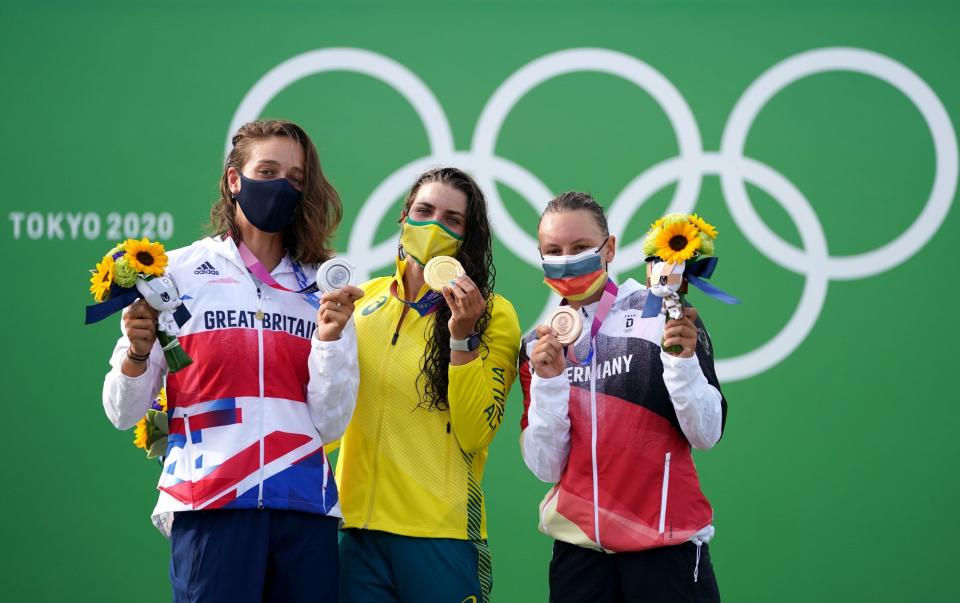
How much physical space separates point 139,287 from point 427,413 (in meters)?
0.87

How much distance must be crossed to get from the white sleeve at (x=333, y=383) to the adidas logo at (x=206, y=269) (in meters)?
0.33

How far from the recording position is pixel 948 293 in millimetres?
4738

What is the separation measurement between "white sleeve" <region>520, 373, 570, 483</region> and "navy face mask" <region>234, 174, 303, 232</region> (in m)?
0.85

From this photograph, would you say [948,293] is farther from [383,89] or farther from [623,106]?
[383,89]

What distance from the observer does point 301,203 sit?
2.91 meters

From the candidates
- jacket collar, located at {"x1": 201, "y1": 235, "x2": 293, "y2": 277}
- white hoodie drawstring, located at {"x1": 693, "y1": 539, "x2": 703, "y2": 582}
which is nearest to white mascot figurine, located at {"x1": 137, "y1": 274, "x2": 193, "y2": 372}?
jacket collar, located at {"x1": 201, "y1": 235, "x2": 293, "y2": 277}

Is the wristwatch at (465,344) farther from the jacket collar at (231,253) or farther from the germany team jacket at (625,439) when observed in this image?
the jacket collar at (231,253)

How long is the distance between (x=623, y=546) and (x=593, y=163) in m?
2.52

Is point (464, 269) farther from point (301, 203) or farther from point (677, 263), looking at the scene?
point (677, 263)

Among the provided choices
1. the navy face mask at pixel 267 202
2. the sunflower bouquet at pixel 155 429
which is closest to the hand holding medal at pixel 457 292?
the navy face mask at pixel 267 202

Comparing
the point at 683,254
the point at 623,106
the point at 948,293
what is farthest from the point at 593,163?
the point at 683,254

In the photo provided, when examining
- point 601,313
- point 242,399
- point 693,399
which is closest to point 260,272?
point 242,399

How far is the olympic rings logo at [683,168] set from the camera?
479 centimetres

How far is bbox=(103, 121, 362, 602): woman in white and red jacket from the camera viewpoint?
2605 millimetres
